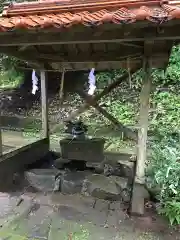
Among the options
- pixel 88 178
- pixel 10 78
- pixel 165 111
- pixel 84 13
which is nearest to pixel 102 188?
pixel 88 178

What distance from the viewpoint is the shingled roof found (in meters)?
2.20

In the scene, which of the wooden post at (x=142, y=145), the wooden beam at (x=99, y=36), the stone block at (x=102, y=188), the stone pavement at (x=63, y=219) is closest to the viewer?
the wooden beam at (x=99, y=36)

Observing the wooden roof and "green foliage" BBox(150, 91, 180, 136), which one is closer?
the wooden roof

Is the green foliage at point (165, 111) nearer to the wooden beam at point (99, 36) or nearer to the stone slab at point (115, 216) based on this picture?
the stone slab at point (115, 216)

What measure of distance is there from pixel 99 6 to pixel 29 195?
2.65 metres

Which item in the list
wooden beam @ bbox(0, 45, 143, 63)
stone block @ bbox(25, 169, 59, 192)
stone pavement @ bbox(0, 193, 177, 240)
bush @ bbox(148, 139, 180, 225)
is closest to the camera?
stone pavement @ bbox(0, 193, 177, 240)

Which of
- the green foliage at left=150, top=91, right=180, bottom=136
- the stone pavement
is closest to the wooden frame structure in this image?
the stone pavement

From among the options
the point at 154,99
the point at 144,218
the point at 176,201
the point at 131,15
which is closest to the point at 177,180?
the point at 176,201

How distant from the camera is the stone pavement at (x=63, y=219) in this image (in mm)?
2949

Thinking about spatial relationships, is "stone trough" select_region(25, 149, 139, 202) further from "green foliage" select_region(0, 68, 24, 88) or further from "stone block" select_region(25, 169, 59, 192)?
"green foliage" select_region(0, 68, 24, 88)

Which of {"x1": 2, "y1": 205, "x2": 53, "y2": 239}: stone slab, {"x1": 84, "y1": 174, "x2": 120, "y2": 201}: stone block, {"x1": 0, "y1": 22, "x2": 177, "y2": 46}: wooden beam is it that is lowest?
{"x1": 2, "y1": 205, "x2": 53, "y2": 239}: stone slab

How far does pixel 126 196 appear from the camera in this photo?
3662mm

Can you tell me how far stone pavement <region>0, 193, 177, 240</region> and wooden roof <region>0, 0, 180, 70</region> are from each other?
202cm

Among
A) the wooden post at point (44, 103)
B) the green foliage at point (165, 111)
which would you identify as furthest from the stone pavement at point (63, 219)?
the green foliage at point (165, 111)
